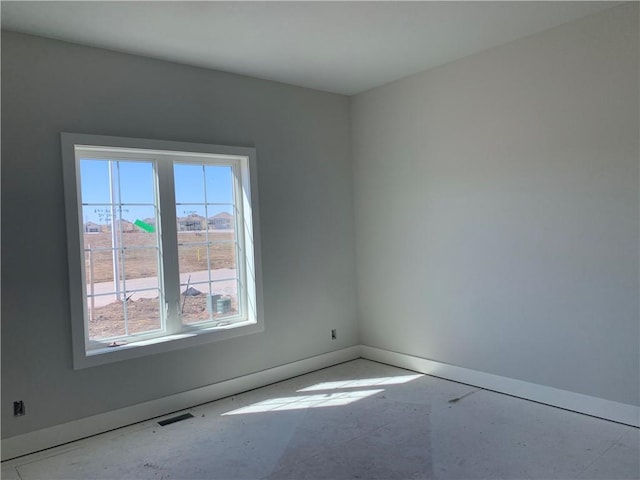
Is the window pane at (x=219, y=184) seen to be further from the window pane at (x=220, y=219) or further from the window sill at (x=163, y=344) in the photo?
the window sill at (x=163, y=344)

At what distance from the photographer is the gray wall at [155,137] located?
304 centimetres

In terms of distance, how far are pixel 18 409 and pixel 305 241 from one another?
2.62m

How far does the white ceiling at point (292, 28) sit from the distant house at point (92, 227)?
1.28 m

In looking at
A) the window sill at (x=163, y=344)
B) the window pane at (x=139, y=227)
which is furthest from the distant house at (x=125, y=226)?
the window sill at (x=163, y=344)

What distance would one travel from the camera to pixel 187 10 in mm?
2830

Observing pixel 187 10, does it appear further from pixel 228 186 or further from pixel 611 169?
pixel 611 169

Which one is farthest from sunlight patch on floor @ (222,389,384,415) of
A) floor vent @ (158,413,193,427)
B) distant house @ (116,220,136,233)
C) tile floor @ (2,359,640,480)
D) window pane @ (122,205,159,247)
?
distant house @ (116,220,136,233)

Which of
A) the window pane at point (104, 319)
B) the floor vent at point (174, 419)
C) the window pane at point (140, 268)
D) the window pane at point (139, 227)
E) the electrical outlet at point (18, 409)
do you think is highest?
the window pane at point (139, 227)

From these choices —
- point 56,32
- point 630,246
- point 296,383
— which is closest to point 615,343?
point 630,246

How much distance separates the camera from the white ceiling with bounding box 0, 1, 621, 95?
283 cm

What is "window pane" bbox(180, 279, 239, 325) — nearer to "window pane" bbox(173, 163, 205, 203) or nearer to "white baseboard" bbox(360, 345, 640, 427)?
"window pane" bbox(173, 163, 205, 203)

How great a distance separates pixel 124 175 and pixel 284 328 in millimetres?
1945

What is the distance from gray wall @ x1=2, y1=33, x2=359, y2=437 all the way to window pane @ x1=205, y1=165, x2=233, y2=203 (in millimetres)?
265

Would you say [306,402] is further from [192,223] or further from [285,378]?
[192,223]
